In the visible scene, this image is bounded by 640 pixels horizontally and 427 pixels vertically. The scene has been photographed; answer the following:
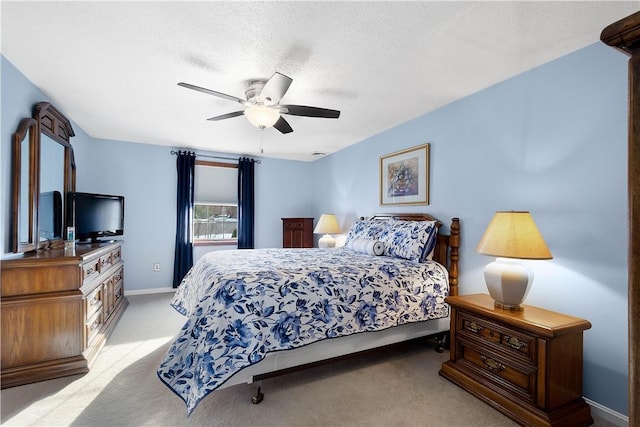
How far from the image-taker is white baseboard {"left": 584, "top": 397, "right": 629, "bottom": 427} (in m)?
1.72

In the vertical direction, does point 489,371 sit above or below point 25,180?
below

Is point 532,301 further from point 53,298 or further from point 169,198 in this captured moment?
point 169,198

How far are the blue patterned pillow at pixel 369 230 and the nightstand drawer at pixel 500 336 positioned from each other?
1.29 meters

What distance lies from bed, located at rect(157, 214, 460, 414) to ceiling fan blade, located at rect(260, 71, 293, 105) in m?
1.33

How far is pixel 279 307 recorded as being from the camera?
1.91 m

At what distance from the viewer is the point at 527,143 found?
2.26 meters

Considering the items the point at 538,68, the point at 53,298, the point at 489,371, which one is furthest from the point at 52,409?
the point at 538,68

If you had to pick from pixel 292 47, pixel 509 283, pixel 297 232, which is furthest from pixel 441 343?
pixel 297 232

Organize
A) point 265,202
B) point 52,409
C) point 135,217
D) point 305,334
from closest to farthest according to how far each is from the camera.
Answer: point 52,409, point 305,334, point 135,217, point 265,202

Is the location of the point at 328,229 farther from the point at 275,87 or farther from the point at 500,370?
the point at 500,370

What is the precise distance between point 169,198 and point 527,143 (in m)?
4.73

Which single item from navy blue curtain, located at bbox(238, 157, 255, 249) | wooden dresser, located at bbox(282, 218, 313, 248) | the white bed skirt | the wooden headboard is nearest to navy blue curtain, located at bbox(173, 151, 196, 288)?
navy blue curtain, located at bbox(238, 157, 255, 249)

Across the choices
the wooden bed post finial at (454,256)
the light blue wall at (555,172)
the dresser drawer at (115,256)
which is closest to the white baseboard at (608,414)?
the light blue wall at (555,172)

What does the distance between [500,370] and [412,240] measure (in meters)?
1.23
